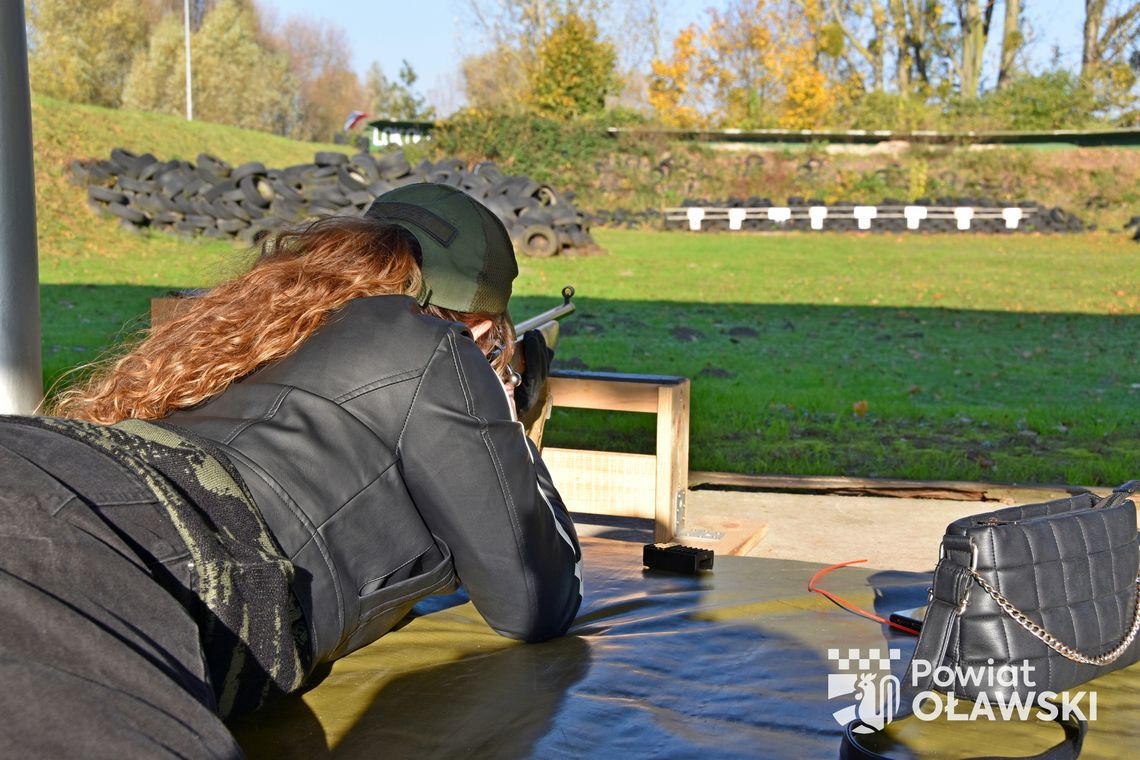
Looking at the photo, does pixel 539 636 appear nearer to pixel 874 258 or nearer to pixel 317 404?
pixel 317 404

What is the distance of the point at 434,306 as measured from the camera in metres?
2.39

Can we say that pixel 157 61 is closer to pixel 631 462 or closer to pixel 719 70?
pixel 719 70

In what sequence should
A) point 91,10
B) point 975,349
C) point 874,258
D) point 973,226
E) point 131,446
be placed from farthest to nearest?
point 91,10, point 973,226, point 874,258, point 975,349, point 131,446

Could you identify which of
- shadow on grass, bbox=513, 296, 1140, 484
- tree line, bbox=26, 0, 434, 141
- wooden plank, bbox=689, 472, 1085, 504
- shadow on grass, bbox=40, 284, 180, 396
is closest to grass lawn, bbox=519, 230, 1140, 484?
shadow on grass, bbox=513, 296, 1140, 484

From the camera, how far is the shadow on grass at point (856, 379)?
6.18m

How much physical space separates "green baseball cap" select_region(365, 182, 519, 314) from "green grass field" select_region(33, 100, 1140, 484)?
45 centimetres

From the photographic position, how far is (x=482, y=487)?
217 cm

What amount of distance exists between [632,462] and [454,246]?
1.74 metres

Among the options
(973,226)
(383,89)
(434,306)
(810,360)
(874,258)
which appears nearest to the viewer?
(434,306)

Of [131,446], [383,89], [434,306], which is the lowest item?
[131,446]

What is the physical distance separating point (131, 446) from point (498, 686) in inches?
37.8

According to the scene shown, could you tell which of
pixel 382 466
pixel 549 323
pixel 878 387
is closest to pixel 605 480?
pixel 549 323

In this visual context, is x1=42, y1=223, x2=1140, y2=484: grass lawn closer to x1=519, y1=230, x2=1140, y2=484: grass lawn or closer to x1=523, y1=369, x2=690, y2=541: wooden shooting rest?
x1=519, y1=230, x2=1140, y2=484: grass lawn

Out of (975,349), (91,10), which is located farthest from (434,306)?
(91,10)
